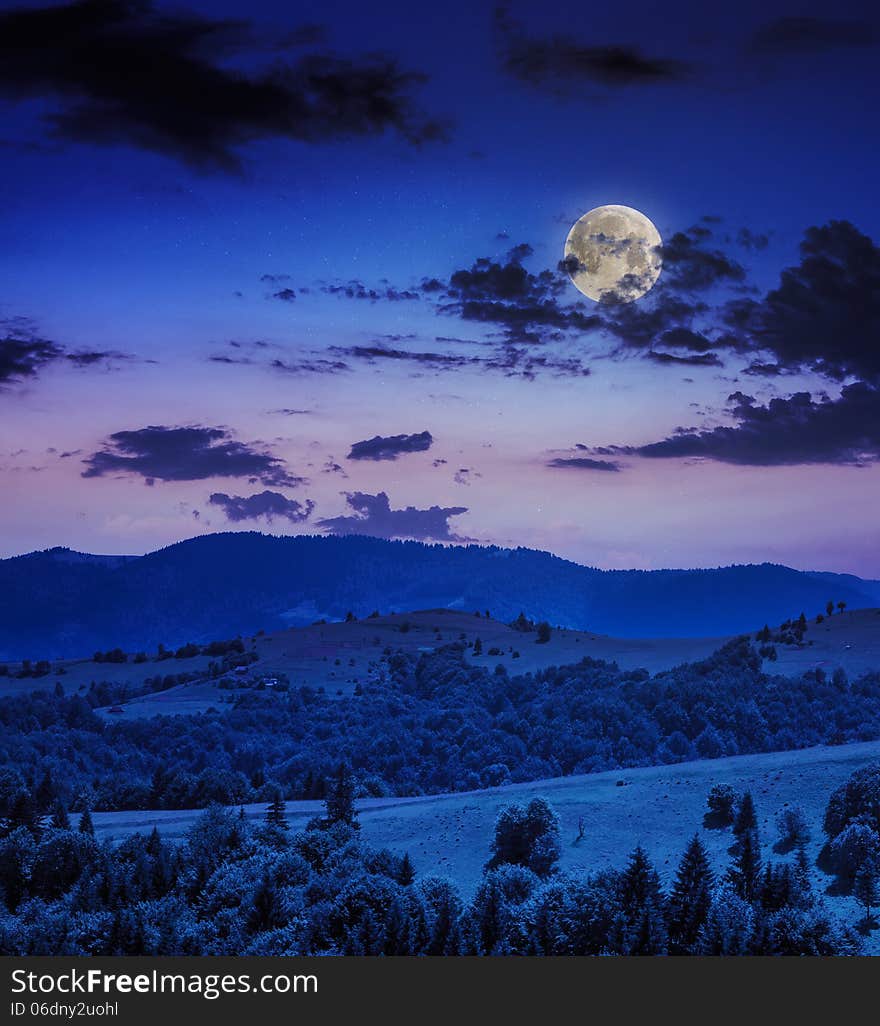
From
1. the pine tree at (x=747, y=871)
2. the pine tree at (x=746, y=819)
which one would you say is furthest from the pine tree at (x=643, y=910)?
the pine tree at (x=746, y=819)

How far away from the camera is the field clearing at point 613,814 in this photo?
51.0m

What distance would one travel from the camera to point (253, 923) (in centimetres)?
4078

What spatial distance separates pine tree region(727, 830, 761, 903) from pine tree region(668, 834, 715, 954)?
41.5 inches

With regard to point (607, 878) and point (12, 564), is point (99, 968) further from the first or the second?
point (12, 564)

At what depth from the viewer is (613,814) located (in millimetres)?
59094

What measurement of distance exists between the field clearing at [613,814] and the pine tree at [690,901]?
4.99m

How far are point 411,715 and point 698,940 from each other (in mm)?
90322

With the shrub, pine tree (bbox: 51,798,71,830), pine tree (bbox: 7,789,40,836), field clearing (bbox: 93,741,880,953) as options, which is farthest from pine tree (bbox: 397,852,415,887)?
pine tree (bbox: 7,789,40,836)

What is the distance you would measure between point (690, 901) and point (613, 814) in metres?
22.0

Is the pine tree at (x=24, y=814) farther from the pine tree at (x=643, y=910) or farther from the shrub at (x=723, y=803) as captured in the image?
the shrub at (x=723, y=803)

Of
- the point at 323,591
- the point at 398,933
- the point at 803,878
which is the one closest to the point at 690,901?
the point at 803,878

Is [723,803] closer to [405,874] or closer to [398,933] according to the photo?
[405,874]

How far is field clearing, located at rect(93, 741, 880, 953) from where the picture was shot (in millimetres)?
50969

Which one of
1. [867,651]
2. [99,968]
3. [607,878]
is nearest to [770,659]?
[867,651]
